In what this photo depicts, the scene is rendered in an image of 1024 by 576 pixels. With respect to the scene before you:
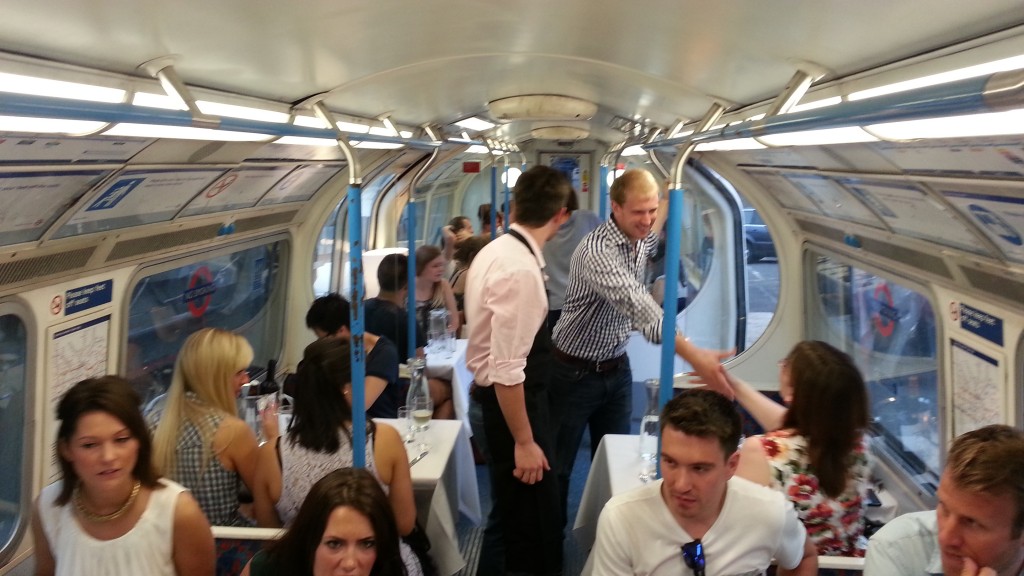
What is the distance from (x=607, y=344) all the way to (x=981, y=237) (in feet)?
5.35

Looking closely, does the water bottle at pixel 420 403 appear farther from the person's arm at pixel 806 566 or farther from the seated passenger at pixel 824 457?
the person's arm at pixel 806 566

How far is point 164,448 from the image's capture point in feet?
9.48

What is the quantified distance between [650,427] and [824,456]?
39.0 inches

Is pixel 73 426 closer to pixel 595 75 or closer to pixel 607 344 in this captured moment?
pixel 607 344

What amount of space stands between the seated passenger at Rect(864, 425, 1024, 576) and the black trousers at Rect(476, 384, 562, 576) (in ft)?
5.77

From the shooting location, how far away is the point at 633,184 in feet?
11.6

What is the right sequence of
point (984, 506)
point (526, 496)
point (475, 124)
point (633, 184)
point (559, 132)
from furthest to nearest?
point (559, 132), point (475, 124), point (633, 184), point (526, 496), point (984, 506)

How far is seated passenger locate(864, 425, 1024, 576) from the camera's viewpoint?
5.45 ft

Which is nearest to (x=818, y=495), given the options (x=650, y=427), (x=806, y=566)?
(x=806, y=566)

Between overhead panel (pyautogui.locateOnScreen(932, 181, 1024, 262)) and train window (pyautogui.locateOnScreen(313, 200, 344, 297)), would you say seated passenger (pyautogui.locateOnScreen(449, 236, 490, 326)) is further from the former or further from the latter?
overhead panel (pyautogui.locateOnScreen(932, 181, 1024, 262))

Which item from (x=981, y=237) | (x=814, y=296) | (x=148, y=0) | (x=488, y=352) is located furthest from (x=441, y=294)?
(x=148, y=0)

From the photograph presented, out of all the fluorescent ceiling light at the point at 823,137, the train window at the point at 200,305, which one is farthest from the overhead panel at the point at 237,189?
the fluorescent ceiling light at the point at 823,137

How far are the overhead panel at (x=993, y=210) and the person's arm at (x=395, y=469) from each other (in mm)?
2162

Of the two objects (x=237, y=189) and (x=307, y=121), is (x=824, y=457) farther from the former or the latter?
(x=237, y=189)
